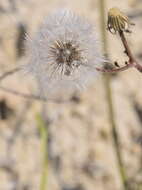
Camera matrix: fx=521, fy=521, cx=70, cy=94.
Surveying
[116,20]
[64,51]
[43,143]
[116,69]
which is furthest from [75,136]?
[116,20]

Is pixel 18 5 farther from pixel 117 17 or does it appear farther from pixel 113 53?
pixel 117 17

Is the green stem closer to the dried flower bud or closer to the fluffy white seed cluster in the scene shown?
the fluffy white seed cluster

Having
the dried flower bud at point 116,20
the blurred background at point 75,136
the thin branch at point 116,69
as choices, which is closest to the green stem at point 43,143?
the blurred background at point 75,136

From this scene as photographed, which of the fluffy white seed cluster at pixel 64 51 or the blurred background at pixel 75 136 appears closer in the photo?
the fluffy white seed cluster at pixel 64 51

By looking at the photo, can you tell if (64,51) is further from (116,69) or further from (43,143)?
(43,143)

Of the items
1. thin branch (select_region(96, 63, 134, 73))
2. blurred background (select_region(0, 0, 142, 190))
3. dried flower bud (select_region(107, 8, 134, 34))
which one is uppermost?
dried flower bud (select_region(107, 8, 134, 34))

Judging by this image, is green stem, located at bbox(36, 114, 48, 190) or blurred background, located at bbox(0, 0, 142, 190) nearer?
green stem, located at bbox(36, 114, 48, 190)

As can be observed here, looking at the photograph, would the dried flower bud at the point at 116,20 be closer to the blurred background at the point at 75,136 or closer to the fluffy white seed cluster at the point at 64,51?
the fluffy white seed cluster at the point at 64,51

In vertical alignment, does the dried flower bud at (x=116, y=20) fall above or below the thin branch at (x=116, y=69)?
above

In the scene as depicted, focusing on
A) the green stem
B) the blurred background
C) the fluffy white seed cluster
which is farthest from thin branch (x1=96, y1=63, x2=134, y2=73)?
the blurred background

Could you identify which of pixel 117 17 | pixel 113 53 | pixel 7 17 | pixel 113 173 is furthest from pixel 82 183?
pixel 117 17
